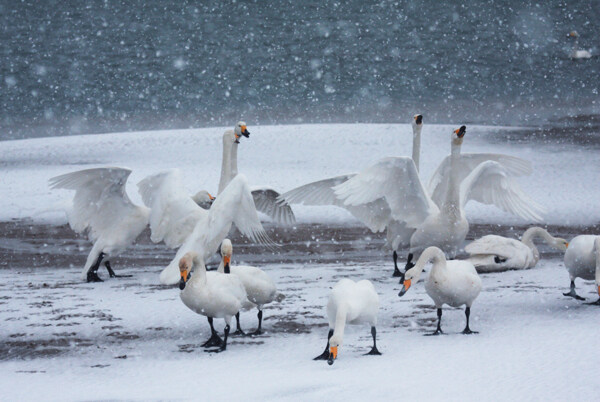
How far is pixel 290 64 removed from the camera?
3934 centimetres

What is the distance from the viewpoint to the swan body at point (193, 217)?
26.3 feet

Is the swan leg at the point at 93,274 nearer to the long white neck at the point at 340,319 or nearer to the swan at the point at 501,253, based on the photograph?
the swan at the point at 501,253

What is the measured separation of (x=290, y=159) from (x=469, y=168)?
779 centimetres

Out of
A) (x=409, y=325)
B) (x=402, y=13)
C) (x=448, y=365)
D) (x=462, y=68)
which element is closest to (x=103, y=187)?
(x=409, y=325)

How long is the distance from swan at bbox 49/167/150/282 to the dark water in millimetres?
16435

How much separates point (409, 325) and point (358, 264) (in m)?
2.94

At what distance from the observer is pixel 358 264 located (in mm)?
9992

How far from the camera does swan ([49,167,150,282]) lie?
9359mm

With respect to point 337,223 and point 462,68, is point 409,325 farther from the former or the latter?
point 462,68

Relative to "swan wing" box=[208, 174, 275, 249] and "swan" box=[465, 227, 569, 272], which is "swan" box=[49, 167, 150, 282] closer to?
"swan wing" box=[208, 174, 275, 249]

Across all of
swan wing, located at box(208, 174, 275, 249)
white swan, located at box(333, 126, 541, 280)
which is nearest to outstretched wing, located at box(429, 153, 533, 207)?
white swan, located at box(333, 126, 541, 280)

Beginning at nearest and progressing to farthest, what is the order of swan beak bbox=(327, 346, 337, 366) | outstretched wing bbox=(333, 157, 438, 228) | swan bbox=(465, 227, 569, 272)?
swan beak bbox=(327, 346, 337, 366) → outstretched wing bbox=(333, 157, 438, 228) → swan bbox=(465, 227, 569, 272)

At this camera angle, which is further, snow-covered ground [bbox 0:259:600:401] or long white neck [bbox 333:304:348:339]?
long white neck [bbox 333:304:348:339]

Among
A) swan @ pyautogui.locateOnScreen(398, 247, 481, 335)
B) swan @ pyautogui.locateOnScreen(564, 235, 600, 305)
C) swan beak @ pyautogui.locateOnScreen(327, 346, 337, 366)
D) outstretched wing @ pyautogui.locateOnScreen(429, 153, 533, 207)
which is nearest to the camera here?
swan beak @ pyautogui.locateOnScreen(327, 346, 337, 366)
